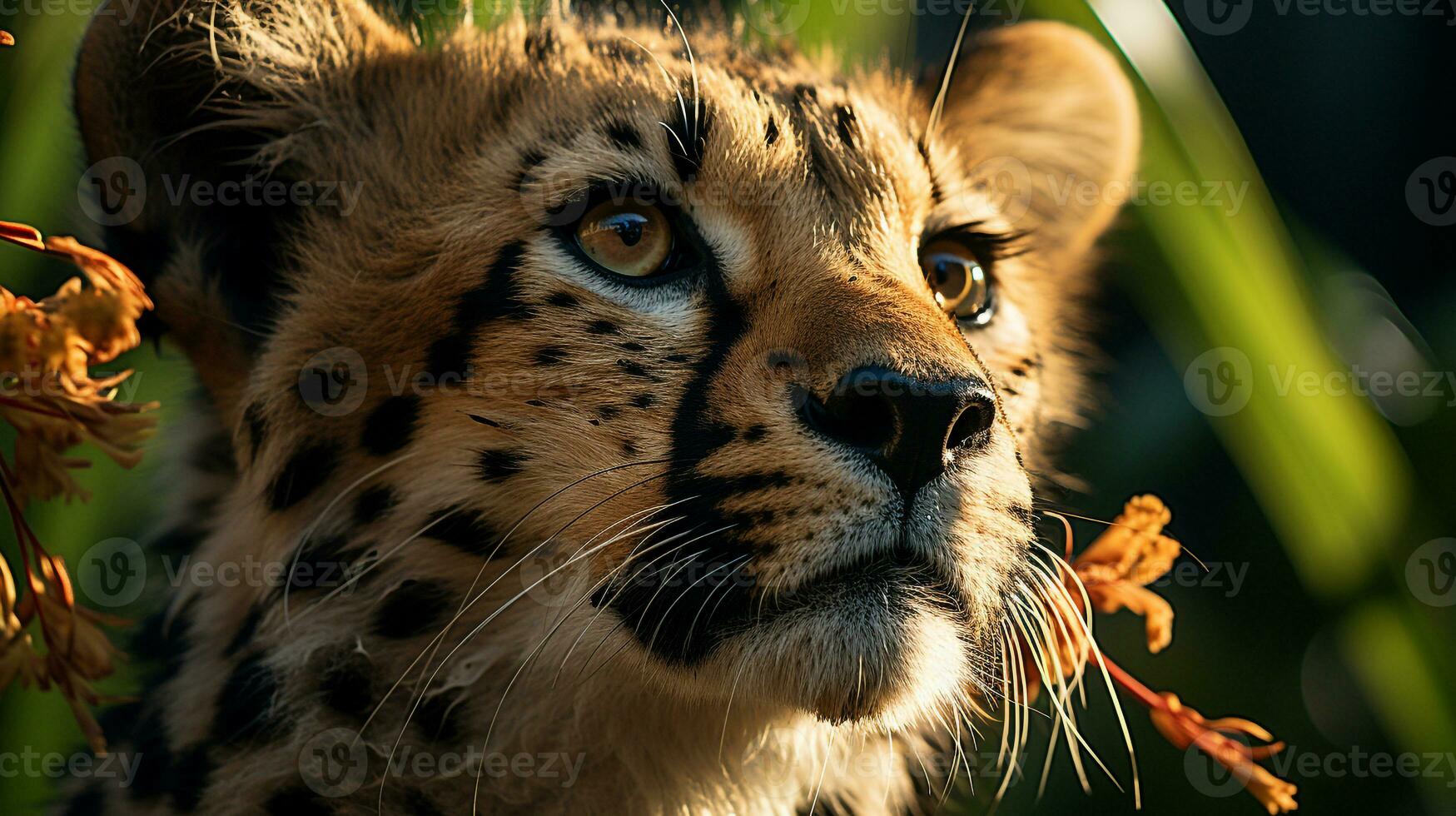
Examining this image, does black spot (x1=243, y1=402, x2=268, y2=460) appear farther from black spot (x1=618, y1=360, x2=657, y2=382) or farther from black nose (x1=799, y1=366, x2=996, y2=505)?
black nose (x1=799, y1=366, x2=996, y2=505)

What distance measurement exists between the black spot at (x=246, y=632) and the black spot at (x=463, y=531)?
0.29 m

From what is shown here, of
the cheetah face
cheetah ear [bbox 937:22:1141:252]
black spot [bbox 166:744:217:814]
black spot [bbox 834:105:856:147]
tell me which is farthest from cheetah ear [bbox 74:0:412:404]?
cheetah ear [bbox 937:22:1141:252]

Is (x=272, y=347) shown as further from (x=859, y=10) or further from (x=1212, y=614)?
(x=1212, y=614)

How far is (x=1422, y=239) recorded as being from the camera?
3.79 m

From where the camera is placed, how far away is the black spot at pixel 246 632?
5.65ft

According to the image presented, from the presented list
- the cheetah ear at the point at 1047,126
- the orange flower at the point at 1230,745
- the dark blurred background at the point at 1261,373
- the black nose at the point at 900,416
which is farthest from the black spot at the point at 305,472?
the cheetah ear at the point at 1047,126

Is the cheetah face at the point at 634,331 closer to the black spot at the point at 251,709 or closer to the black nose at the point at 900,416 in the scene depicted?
the black nose at the point at 900,416

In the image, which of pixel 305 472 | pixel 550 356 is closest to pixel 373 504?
pixel 305 472

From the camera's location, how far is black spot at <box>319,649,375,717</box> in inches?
66.2

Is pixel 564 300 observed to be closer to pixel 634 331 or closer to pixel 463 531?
pixel 634 331

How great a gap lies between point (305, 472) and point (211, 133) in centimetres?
53

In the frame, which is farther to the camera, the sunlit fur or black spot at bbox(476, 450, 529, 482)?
black spot at bbox(476, 450, 529, 482)

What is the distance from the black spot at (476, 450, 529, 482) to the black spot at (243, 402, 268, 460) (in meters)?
0.34

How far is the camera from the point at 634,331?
64.6 inches
